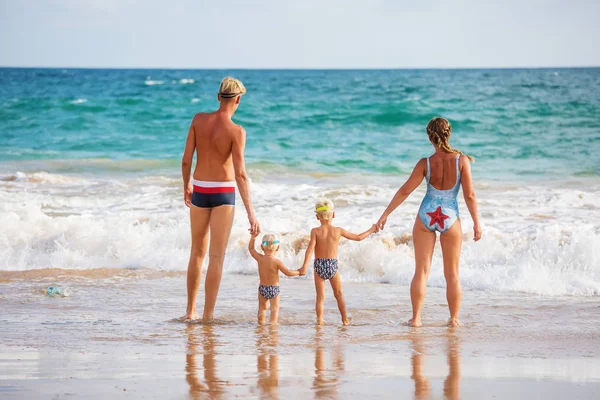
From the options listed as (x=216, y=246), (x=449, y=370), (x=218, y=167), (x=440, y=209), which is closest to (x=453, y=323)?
(x=440, y=209)

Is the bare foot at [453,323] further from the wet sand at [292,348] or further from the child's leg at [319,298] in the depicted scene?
the child's leg at [319,298]

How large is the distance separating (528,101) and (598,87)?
10.8m

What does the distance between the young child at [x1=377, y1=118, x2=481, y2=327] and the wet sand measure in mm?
322

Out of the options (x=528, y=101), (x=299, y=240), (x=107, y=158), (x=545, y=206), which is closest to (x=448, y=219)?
(x=299, y=240)

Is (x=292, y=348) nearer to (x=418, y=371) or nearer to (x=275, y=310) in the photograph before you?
(x=275, y=310)

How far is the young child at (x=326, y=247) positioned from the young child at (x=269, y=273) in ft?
0.74

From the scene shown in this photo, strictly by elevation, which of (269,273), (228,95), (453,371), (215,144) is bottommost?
(453,371)

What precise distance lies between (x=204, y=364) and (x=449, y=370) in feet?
4.74

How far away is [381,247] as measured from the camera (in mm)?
8734

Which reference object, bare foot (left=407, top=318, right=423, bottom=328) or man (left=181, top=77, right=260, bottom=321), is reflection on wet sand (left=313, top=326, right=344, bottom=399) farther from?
man (left=181, top=77, right=260, bottom=321)

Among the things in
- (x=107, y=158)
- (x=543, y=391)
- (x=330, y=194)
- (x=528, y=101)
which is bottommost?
(x=543, y=391)

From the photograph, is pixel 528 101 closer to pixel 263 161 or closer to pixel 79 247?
pixel 263 161

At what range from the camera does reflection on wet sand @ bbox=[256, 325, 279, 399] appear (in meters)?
4.26

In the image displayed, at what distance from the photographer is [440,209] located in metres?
5.90
